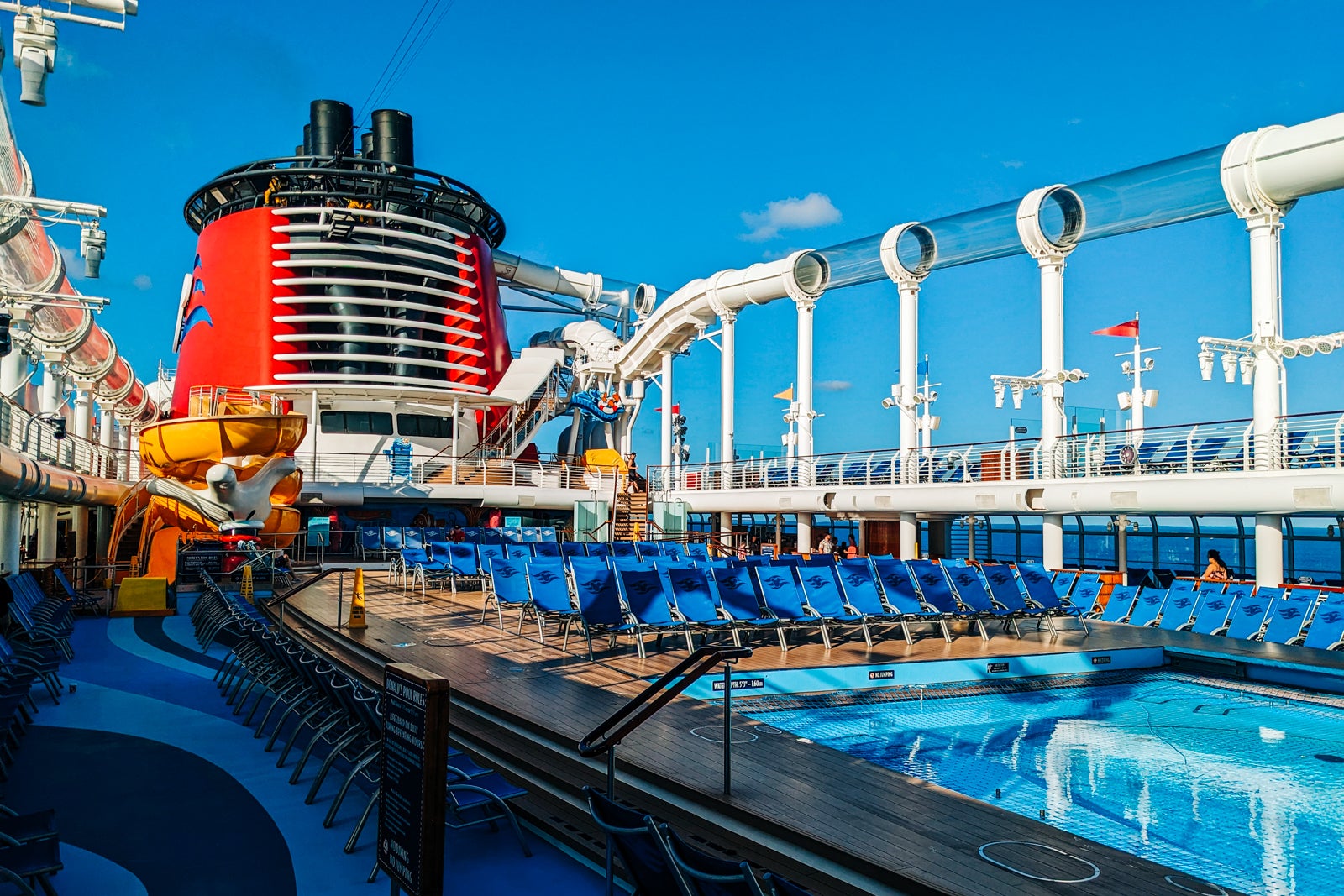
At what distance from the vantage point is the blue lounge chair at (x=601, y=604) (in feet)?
27.8

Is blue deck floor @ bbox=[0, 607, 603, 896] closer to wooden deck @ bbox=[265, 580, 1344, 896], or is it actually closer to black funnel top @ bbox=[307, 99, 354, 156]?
wooden deck @ bbox=[265, 580, 1344, 896]

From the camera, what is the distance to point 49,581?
16.1 metres

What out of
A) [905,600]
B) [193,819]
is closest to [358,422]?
[905,600]

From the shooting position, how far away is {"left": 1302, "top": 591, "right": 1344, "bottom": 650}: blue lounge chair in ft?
32.1

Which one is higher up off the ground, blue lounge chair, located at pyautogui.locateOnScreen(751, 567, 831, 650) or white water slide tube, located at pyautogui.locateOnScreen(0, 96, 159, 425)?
white water slide tube, located at pyautogui.locateOnScreen(0, 96, 159, 425)

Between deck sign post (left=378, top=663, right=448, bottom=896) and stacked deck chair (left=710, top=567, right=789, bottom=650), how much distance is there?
531 cm

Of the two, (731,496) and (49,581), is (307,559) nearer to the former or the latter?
(49,581)

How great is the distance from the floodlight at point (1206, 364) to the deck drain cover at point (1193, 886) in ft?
36.8

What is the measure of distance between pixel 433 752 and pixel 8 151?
11.1m

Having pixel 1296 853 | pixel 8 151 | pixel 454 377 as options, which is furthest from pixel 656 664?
pixel 454 377

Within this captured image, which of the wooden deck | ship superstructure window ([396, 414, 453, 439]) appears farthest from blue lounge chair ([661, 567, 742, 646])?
ship superstructure window ([396, 414, 453, 439])

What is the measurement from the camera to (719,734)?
582 centimetres

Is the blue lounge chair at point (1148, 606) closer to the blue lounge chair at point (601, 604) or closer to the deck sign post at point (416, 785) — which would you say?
the blue lounge chair at point (601, 604)

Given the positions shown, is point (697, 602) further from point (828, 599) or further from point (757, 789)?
point (757, 789)
